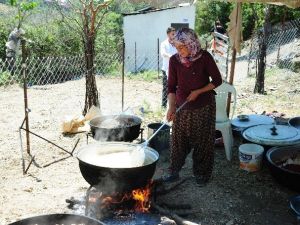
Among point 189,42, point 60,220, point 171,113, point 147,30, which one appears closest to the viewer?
point 60,220

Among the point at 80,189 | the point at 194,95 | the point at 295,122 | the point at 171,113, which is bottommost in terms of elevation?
the point at 80,189

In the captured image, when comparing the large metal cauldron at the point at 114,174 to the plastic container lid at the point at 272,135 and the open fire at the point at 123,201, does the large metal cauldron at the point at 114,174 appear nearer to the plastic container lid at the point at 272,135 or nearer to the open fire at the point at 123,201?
the open fire at the point at 123,201

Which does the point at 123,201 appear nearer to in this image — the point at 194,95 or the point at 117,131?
the point at 117,131

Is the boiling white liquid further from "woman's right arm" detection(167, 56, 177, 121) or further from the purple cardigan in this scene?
the purple cardigan

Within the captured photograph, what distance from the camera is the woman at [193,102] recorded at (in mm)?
4168

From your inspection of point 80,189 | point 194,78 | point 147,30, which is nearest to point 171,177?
point 80,189

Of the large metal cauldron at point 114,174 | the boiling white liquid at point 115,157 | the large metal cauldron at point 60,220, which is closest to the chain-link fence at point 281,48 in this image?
the boiling white liquid at point 115,157

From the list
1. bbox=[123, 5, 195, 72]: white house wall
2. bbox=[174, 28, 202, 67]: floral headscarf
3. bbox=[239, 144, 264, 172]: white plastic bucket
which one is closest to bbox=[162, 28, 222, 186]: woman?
bbox=[174, 28, 202, 67]: floral headscarf

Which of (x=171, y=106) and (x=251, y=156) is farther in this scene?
(x=251, y=156)

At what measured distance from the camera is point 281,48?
55.5ft

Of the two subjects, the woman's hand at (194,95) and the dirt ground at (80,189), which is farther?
the woman's hand at (194,95)

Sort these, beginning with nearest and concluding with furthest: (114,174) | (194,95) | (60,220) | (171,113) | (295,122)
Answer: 1. (60,220)
2. (114,174)
3. (194,95)
4. (171,113)
5. (295,122)

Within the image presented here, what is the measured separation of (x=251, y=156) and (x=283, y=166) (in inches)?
21.2

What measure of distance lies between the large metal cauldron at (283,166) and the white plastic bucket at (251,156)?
0.81 ft
